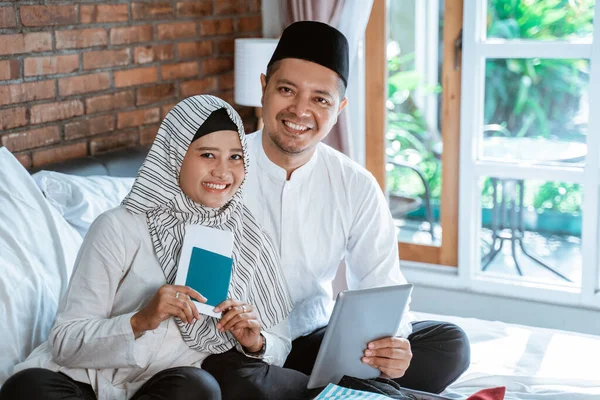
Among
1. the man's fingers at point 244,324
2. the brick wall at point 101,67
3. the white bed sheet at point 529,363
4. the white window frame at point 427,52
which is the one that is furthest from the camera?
Result: the white window frame at point 427,52

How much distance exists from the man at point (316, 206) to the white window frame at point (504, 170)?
124 cm

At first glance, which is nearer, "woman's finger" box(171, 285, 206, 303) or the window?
"woman's finger" box(171, 285, 206, 303)

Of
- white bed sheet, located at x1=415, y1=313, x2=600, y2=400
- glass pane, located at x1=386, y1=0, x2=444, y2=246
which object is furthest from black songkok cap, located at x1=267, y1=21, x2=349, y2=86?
glass pane, located at x1=386, y1=0, x2=444, y2=246

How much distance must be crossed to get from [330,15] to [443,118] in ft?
2.12

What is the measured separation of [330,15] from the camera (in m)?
3.37

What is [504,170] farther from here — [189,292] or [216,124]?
[189,292]

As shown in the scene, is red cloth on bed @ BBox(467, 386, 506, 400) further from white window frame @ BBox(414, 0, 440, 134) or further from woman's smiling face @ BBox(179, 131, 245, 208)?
white window frame @ BBox(414, 0, 440, 134)

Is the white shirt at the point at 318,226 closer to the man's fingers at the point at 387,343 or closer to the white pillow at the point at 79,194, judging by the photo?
the man's fingers at the point at 387,343

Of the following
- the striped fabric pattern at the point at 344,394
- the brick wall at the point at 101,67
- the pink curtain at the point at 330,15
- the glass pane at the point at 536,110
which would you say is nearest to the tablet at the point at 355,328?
the striped fabric pattern at the point at 344,394

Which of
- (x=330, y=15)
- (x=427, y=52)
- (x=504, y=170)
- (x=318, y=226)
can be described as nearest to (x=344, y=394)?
(x=318, y=226)

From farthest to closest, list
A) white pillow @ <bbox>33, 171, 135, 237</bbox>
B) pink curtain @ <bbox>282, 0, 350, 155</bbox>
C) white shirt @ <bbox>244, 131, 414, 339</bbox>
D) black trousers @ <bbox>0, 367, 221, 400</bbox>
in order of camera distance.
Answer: pink curtain @ <bbox>282, 0, 350, 155</bbox>, white pillow @ <bbox>33, 171, 135, 237</bbox>, white shirt @ <bbox>244, 131, 414, 339</bbox>, black trousers @ <bbox>0, 367, 221, 400</bbox>

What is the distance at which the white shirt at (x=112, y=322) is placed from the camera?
1672mm

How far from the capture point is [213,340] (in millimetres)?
1794

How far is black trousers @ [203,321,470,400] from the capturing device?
180cm
